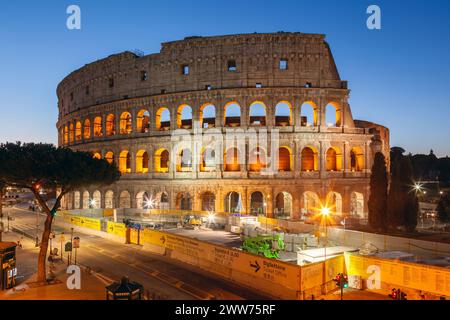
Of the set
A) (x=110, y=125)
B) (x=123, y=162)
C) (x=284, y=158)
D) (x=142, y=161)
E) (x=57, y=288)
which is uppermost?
(x=110, y=125)

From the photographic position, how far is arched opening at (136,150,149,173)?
4353 cm

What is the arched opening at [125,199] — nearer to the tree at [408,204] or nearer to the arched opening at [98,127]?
the arched opening at [98,127]

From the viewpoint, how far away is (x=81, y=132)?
50.3 m

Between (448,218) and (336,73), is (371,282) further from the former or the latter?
(336,73)

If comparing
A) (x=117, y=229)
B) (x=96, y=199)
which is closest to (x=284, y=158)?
(x=117, y=229)

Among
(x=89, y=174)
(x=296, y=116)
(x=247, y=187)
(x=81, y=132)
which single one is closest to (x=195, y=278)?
(x=89, y=174)

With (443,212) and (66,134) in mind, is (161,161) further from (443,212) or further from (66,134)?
(443,212)

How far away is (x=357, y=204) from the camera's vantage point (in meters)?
40.3

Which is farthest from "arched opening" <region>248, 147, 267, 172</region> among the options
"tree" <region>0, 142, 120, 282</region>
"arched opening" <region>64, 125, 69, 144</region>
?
"arched opening" <region>64, 125, 69, 144</region>

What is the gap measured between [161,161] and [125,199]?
265 inches

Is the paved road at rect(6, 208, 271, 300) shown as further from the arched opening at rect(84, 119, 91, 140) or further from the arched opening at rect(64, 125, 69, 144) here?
the arched opening at rect(64, 125, 69, 144)

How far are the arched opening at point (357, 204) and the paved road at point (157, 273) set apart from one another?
25911 millimetres

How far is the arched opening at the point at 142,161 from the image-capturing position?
143 feet
